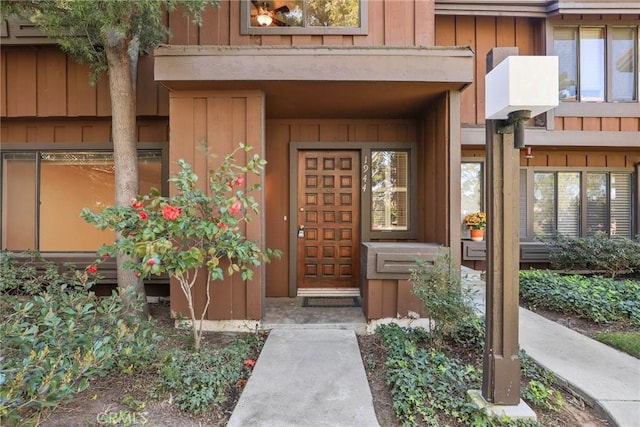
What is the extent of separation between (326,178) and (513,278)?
126 inches

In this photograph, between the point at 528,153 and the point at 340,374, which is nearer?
the point at 340,374

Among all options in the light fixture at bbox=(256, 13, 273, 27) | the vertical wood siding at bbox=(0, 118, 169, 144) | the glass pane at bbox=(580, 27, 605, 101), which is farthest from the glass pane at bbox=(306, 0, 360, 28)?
the glass pane at bbox=(580, 27, 605, 101)

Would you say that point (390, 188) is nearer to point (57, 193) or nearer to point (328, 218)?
point (328, 218)

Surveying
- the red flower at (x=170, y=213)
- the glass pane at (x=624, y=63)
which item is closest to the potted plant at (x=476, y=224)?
the glass pane at (x=624, y=63)

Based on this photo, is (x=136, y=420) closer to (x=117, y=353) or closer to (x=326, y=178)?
(x=117, y=353)

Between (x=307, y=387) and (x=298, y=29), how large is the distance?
3885 millimetres

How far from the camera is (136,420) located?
6.94 feet

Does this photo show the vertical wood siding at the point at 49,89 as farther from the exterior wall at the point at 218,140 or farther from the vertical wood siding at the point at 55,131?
the exterior wall at the point at 218,140

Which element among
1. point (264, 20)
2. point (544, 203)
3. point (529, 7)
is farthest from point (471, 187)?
point (264, 20)

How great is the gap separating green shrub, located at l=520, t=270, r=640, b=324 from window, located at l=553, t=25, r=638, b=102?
311 cm

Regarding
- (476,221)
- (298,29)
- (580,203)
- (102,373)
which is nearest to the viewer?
(102,373)

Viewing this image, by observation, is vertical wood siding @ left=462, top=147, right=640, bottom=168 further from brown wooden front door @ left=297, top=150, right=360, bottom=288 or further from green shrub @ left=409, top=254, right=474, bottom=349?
green shrub @ left=409, top=254, right=474, bottom=349

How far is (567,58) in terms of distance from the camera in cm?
567

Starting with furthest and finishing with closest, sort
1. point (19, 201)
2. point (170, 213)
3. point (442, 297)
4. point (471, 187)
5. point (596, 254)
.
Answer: point (471, 187)
point (596, 254)
point (19, 201)
point (442, 297)
point (170, 213)
